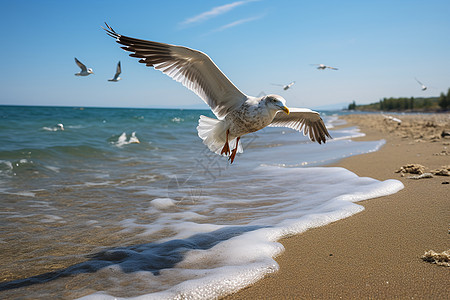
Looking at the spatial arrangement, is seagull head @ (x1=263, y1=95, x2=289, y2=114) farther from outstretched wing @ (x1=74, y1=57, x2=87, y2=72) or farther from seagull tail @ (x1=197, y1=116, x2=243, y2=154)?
outstretched wing @ (x1=74, y1=57, x2=87, y2=72)

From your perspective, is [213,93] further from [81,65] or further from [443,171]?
[81,65]

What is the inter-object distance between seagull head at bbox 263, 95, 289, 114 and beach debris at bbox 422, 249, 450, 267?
2.19m

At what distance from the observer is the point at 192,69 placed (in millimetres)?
4488

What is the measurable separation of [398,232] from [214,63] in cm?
279

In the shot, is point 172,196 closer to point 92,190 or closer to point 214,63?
point 92,190

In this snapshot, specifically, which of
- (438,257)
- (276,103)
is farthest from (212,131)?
(438,257)

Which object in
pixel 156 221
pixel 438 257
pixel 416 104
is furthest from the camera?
pixel 416 104

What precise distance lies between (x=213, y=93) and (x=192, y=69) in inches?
20.1

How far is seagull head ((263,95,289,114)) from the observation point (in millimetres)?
4133

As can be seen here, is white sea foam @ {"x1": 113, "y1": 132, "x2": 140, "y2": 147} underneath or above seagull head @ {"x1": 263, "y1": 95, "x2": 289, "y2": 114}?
underneath

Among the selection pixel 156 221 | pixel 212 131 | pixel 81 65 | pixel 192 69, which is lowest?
pixel 156 221

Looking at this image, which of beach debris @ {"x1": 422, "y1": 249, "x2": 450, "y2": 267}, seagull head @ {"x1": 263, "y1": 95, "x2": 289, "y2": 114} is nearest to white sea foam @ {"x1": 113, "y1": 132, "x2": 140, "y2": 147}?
seagull head @ {"x1": 263, "y1": 95, "x2": 289, "y2": 114}

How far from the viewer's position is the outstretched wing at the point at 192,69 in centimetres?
411

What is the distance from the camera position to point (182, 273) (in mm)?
2605
